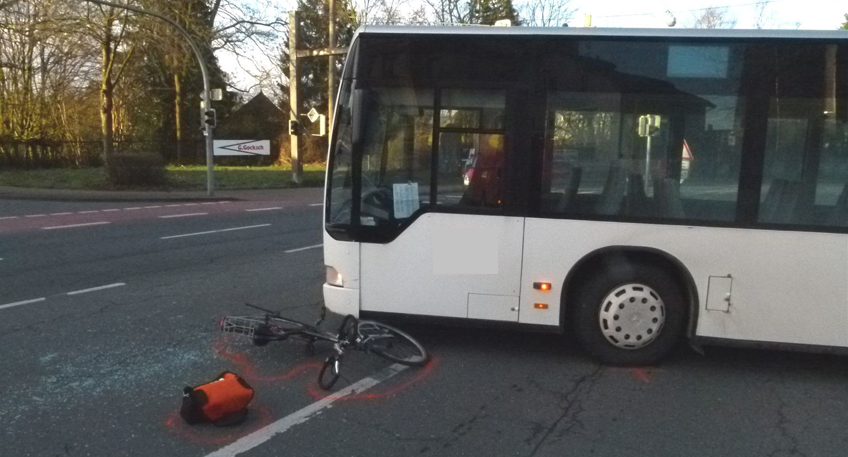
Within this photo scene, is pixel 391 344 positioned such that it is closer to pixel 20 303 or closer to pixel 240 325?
pixel 240 325

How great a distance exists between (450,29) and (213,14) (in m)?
28.0

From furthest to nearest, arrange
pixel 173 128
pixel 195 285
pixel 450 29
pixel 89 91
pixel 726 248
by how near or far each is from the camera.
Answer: pixel 173 128, pixel 89 91, pixel 195 285, pixel 450 29, pixel 726 248

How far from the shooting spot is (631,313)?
5875 millimetres

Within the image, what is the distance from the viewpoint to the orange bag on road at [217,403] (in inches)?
182

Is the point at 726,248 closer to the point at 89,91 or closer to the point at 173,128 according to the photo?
the point at 89,91

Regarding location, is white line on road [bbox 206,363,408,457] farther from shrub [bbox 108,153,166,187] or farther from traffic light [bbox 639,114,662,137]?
shrub [bbox 108,153,166,187]

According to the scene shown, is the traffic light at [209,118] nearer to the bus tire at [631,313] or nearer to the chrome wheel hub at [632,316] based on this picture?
the bus tire at [631,313]

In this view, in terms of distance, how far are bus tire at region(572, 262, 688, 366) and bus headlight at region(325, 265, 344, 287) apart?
1.94 m

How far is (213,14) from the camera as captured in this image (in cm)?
3144

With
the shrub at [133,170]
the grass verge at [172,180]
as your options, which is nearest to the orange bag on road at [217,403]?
the shrub at [133,170]

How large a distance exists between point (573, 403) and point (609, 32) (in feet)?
9.25

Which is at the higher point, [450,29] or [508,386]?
[450,29]

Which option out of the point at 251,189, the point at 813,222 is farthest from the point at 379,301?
the point at 251,189

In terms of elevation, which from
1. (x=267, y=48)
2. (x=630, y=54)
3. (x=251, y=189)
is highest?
(x=267, y=48)
